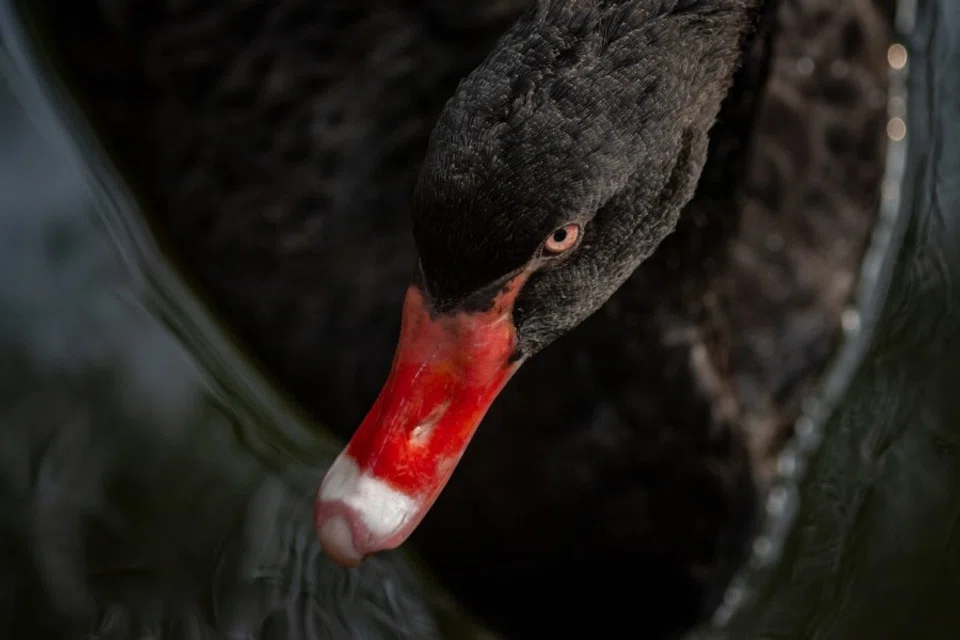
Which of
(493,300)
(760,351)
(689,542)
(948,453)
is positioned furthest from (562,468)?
(948,453)

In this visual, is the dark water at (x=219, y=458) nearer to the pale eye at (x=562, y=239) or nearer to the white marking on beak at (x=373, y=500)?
the white marking on beak at (x=373, y=500)

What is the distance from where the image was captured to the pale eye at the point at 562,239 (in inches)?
72.8

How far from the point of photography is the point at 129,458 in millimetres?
2836

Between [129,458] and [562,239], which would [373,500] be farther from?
[129,458]

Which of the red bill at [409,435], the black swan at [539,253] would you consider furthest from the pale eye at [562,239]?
the red bill at [409,435]

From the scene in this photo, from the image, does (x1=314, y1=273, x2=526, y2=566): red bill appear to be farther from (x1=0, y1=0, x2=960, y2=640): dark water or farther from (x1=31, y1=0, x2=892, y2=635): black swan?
(x1=0, y1=0, x2=960, y2=640): dark water

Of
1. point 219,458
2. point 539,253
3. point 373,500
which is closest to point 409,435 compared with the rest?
point 373,500

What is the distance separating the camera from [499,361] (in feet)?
6.64

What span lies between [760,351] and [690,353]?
28cm

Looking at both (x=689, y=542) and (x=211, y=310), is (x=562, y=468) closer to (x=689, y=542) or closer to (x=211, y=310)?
(x=689, y=542)

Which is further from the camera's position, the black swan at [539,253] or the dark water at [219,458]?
the dark water at [219,458]

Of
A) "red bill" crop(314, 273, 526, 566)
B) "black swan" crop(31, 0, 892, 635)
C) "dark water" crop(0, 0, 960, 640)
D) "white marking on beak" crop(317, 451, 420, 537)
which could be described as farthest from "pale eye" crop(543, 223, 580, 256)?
"dark water" crop(0, 0, 960, 640)

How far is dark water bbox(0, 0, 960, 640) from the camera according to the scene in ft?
8.77

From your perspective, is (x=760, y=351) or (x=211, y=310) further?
(x=211, y=310)
